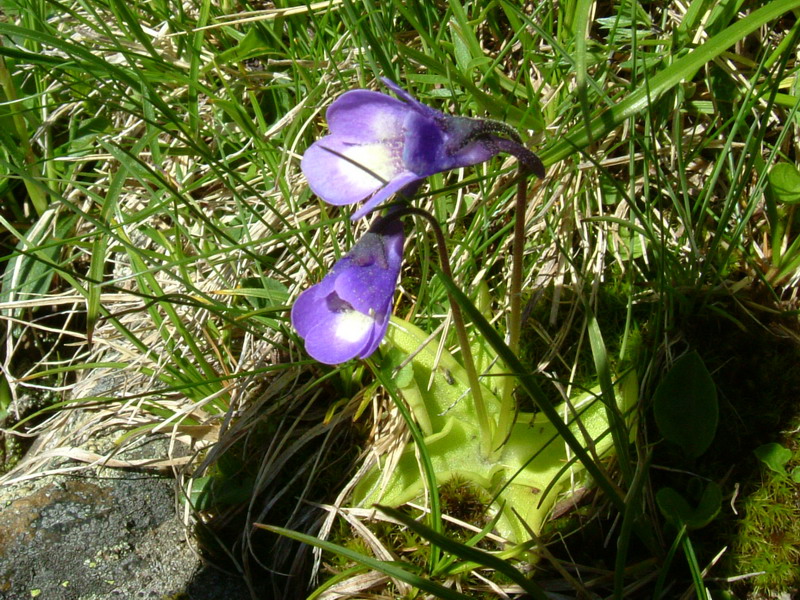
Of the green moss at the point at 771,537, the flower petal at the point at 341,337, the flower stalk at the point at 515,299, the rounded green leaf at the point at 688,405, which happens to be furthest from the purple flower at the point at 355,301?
the green moss at the point at 771,537

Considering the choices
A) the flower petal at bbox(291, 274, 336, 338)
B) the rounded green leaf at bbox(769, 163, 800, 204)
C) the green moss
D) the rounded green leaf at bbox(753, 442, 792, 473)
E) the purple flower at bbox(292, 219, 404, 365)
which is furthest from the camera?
the rounded green leaf at bbox(769, 163, 800, 204)

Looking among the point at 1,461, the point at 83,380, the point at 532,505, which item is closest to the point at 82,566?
the point at 83,380

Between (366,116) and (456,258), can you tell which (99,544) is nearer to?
(456,258)

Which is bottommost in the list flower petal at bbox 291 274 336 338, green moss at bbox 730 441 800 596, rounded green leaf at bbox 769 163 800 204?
green moss at bbox 730 441 800 596

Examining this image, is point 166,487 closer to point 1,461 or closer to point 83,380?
point 83,380

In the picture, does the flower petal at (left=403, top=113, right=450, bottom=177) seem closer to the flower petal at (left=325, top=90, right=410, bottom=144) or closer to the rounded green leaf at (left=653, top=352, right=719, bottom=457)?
the flower petal at (left=325, top=90, right=410, bottom=144)

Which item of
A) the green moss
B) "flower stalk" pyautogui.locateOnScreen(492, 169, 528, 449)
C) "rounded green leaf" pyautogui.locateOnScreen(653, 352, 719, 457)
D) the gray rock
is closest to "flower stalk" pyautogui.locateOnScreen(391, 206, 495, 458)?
"flower stalk" pyautogui.locateOnScreen(492, 169, 528, 449)

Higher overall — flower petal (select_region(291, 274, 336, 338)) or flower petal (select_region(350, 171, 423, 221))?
flower petal (select_region(350, 171, 423, 221))

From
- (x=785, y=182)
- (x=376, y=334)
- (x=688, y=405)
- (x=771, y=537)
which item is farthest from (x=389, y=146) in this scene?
(x=771, y=537)
